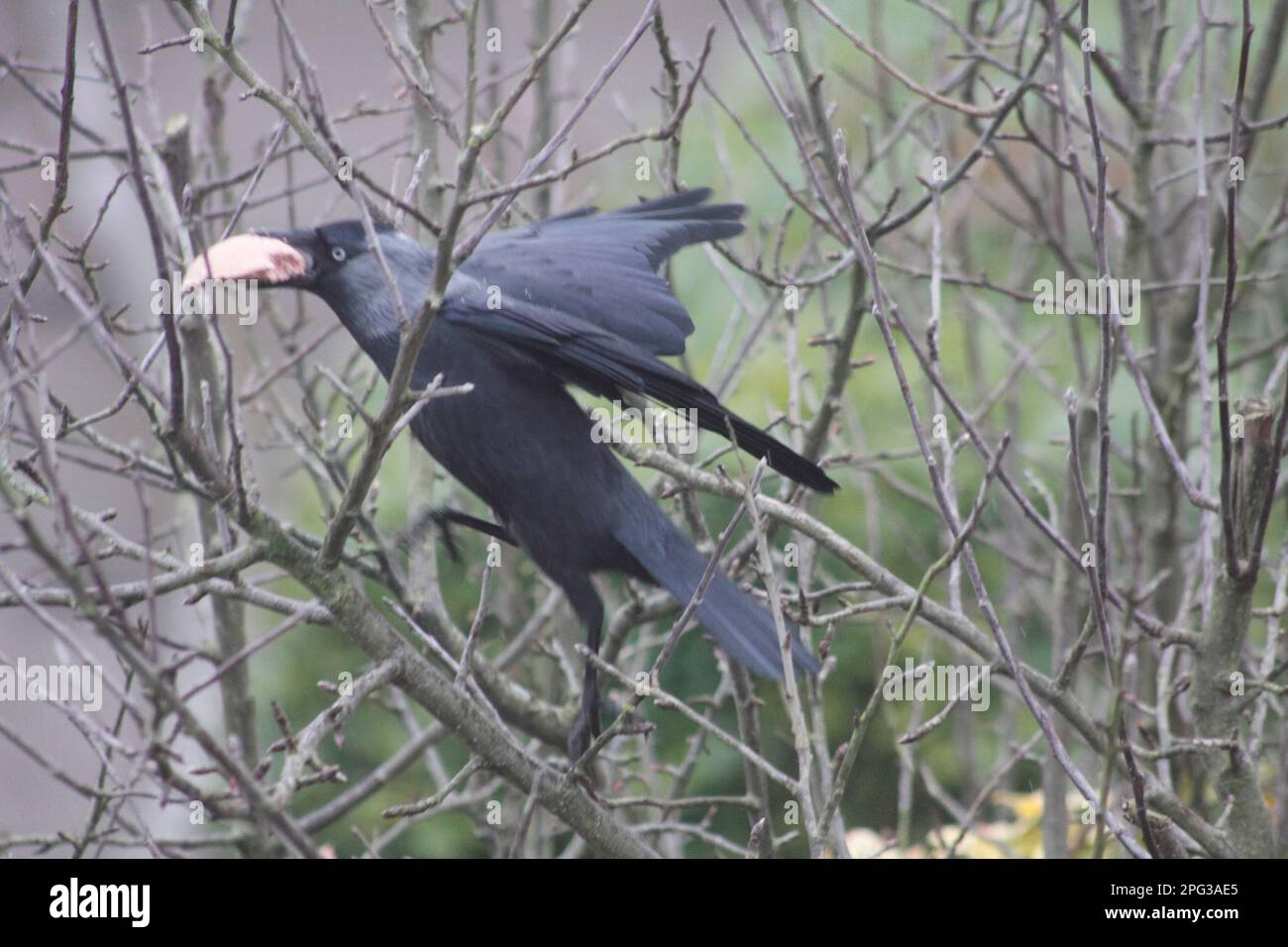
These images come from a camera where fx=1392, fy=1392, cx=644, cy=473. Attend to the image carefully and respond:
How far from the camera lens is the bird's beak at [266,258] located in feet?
10.0

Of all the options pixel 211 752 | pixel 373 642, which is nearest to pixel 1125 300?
pixel 373 642

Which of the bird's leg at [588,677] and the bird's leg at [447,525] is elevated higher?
the bird's leg at [447,525]

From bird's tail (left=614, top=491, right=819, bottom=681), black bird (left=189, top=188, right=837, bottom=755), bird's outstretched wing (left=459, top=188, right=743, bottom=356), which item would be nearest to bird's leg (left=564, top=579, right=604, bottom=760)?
black bird (left=189, top=188, right=837, bottom=755)

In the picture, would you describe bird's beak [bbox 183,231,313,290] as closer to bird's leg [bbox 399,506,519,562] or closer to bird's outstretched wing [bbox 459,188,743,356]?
bird's outstretched wing [bbox 459,188,743,356]

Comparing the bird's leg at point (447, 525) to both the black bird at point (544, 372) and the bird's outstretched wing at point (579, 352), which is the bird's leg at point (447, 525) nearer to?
the black bird at point (544, 372)

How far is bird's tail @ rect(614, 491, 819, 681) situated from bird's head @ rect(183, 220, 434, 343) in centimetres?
78

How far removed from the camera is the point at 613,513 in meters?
3.50

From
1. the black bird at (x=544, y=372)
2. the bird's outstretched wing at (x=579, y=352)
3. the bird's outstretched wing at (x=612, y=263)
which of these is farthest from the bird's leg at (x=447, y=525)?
the bird's outstretched wing at (x=612, y=263)

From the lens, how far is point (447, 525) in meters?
3.69

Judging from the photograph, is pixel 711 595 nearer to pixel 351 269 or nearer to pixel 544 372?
pixel 544 372

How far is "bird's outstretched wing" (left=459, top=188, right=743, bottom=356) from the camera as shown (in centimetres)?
347

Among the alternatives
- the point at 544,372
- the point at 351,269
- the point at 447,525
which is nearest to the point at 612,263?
the point at 544,372

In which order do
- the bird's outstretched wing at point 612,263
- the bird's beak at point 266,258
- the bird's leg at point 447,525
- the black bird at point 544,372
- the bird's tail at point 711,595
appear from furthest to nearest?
the bird's leg at point 447,525 < the bird's outstretched wing at point 612,263 < the black bird at point 544,372 < the bird's beak at point 266,258 < the bird's tail at point 711,595
